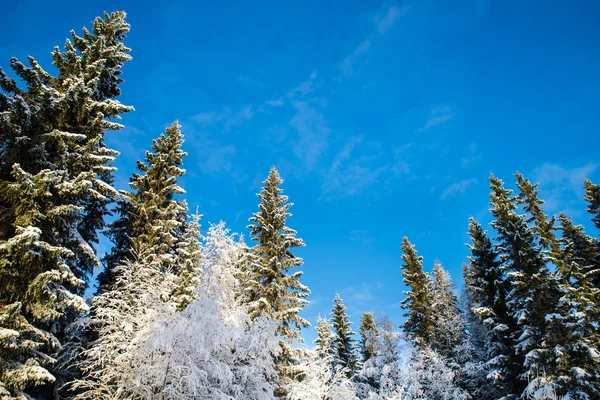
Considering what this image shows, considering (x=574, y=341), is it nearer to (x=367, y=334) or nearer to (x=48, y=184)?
(x=367, y=334)

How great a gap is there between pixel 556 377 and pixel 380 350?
1301 centimetres

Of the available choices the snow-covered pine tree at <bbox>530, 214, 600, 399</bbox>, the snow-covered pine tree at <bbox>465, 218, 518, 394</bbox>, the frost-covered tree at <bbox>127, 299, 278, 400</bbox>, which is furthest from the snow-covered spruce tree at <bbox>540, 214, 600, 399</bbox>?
the frost-covered tree at <bbox>127, 299, 278, 400</bbox>

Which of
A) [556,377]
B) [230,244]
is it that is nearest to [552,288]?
[556,377]

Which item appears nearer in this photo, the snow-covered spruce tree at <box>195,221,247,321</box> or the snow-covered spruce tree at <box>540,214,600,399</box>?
the snow-covered spruce tree at <box>195,221,247,321</box>

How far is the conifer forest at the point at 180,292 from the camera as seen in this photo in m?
9.80

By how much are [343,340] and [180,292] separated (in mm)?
21451

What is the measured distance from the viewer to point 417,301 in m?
26.0

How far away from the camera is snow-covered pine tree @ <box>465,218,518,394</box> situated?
18.9m

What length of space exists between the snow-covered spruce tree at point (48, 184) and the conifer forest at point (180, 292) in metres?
0.05

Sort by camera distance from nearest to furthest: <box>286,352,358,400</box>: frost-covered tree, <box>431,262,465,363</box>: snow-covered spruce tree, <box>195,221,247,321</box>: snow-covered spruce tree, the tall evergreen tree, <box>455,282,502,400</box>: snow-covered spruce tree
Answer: the tall evergreen tree → <box>195,221,247,321</box>: snow-covered spruce tree → <box>286,352,358,400</box>: frost-covered tree → <box>455,282,502,400</box>: snow-covered spruce tree → <box>431,262,465,363</box>: snow-covered spruce tree

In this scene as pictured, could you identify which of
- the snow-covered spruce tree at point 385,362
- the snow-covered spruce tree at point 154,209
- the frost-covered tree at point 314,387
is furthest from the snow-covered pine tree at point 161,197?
the snow-covered spruce tree at point 385,362

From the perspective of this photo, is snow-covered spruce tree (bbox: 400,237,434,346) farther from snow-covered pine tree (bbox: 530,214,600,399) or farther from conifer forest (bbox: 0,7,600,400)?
snow-covered pine tree (bbox: 530,214,600,399)

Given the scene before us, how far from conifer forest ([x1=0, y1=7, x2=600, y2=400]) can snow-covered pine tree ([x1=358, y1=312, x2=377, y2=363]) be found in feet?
7.07

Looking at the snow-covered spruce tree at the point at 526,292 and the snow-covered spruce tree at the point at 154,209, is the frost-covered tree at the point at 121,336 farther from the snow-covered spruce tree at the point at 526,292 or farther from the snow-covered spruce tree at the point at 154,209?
the snow-covered spruce tree at the point at 526,292
